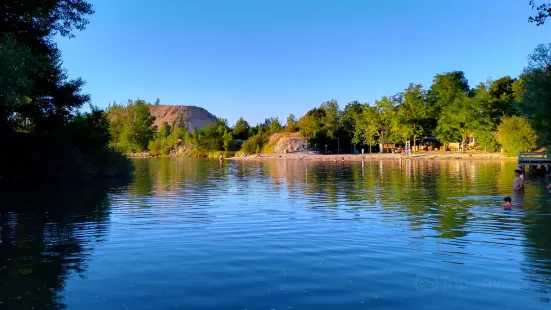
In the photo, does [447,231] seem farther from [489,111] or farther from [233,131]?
[233,131]

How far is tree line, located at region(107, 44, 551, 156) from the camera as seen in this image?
2660 inches

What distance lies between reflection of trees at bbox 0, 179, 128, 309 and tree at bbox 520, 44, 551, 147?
25460mm

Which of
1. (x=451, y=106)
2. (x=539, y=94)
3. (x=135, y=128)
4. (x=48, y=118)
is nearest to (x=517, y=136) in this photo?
(x=451, y=106)

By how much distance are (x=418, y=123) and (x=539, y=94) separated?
219ft

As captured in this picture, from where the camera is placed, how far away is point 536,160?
1565 inches

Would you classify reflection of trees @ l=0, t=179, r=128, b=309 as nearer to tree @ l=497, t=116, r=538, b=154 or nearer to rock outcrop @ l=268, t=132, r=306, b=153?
tree @ l=497, t=116, r=538, b=154

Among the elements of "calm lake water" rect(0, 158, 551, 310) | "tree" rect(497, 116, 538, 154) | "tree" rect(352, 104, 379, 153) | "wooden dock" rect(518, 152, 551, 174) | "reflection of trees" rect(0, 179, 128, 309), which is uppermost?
"tree" rect(352, 104, 379, 153)

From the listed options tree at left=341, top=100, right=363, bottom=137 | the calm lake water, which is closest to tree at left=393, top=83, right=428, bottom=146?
tree at left=341, top=100, right=363, bottom=137

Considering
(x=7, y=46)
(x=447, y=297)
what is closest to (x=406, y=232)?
(x=447, y=297)

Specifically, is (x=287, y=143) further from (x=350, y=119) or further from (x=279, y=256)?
(x=279, y=256)

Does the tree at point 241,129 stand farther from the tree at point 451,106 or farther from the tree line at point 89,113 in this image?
the tree at point 451,106

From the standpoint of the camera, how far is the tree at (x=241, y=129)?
444 ft

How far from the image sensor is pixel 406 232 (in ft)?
43.8

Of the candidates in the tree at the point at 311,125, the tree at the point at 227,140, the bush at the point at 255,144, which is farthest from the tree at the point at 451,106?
the tree at the point at 227,140
